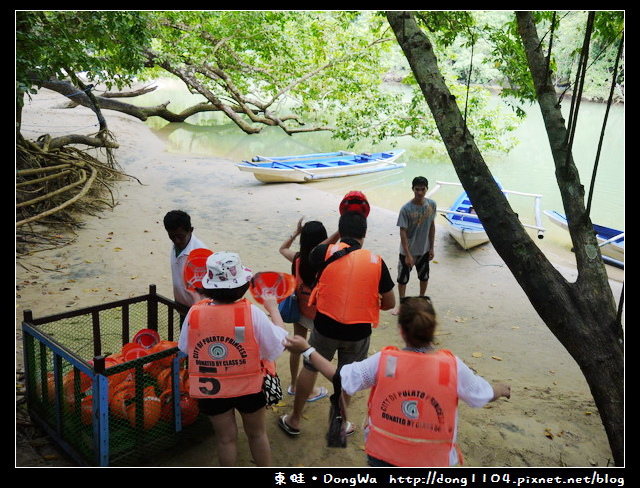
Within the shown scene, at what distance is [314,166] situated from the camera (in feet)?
56.4

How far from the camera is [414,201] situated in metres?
6.29

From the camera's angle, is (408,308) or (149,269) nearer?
(408,308)

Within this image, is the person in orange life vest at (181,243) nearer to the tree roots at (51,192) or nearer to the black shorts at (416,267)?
the black shorts at (416,267)

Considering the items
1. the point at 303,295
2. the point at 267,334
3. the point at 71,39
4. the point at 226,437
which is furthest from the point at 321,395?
the point at 71,39

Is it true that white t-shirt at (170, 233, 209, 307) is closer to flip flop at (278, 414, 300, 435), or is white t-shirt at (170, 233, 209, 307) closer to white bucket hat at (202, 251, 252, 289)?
white bucket hat at (202, 251, 252, 289)

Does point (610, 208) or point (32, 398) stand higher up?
point (610, 208)

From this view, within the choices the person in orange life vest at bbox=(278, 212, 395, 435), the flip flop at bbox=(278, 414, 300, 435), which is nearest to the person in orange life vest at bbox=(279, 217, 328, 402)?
the person in orange life vest at bbox=(278, 212, 395, 435)

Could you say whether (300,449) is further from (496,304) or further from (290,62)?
(290,62)

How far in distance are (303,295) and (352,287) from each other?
2.46ft

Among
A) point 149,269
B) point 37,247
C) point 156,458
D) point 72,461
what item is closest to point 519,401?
point 156,458

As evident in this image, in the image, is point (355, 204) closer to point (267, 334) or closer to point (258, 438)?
point (267, 334)

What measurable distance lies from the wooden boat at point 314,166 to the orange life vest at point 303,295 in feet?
34.9

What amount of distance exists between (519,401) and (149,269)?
4.95m

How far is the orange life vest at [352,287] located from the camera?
3.47 m
